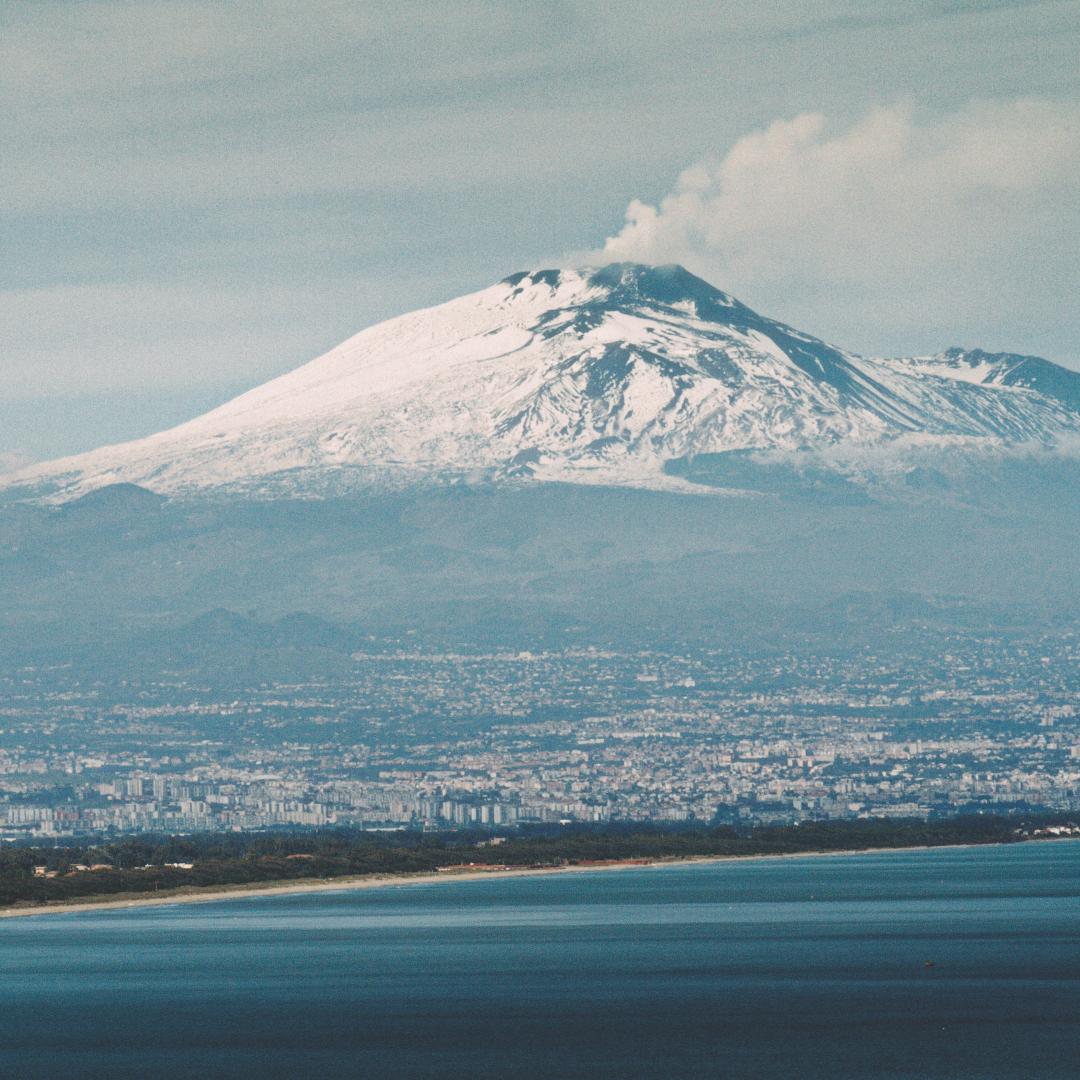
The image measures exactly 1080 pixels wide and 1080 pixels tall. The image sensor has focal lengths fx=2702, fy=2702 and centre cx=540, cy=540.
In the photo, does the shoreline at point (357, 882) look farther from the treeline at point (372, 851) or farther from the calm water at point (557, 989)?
the calm water at point (557, 989)

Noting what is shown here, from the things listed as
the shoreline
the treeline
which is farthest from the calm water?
the treeline

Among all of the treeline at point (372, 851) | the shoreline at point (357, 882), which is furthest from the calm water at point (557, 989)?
the treeline at point (372, 851)

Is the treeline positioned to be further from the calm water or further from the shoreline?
the calm water

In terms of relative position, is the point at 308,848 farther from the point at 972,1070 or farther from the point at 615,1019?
the point at 972,1070

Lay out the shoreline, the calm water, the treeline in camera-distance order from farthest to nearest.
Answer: the treeline < the shoreline < the calm water

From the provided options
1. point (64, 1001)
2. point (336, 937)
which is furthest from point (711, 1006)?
point (336, 937)

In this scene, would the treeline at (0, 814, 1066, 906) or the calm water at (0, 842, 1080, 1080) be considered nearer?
the calm water at (0, 842, 1080, 1080)
